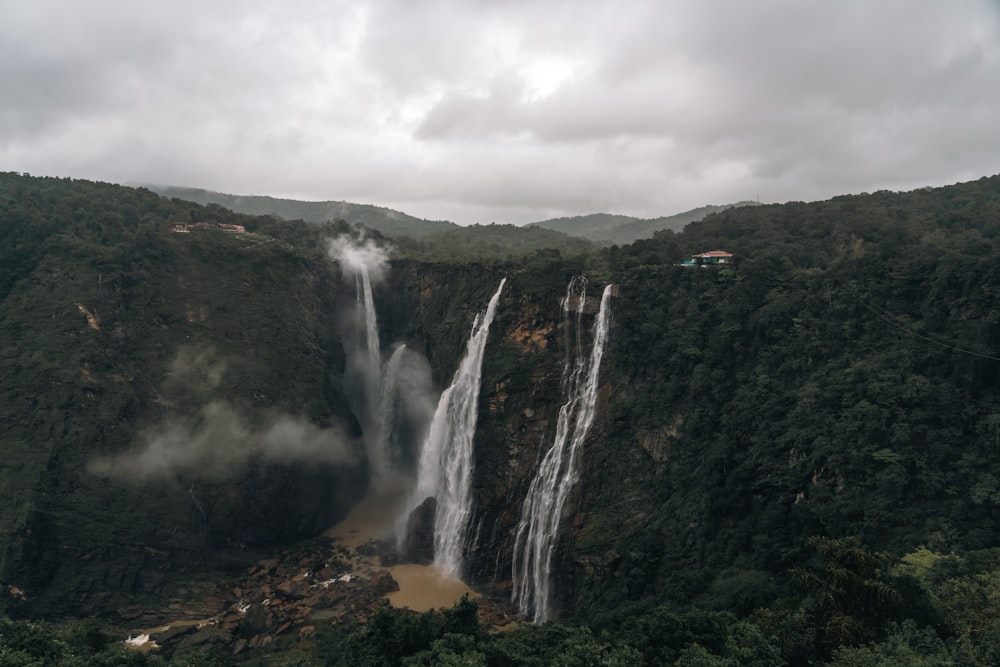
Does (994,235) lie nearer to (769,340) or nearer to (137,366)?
(769,340)

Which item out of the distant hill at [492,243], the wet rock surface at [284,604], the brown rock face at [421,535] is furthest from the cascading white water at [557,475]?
the distant hill at [492,243]

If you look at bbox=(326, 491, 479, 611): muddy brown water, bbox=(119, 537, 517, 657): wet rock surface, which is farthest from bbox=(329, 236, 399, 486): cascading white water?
bbox=(119, 537, 517, 657): wet rock surface

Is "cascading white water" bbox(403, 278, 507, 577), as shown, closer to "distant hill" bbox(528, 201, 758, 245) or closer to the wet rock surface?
the wet rock surface

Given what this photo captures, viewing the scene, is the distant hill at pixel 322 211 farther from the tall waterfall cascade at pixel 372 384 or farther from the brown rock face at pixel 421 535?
the brown rock face at pixel 421 535

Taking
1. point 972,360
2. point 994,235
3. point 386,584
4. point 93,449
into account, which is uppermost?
point 994,235

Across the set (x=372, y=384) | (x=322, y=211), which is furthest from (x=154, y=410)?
(x=322, y=211)

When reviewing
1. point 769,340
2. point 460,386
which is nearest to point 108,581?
Answer: point 460,386

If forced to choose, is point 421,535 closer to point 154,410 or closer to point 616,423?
point 616,423
